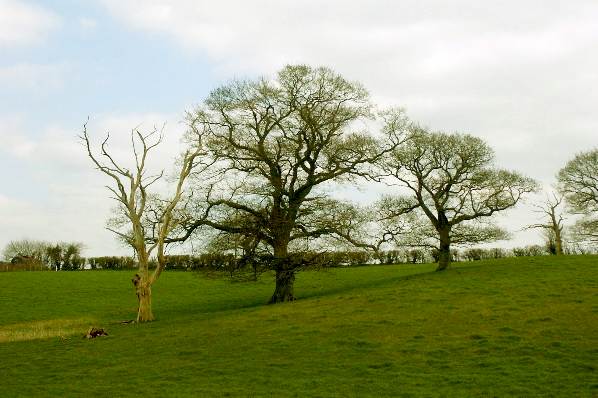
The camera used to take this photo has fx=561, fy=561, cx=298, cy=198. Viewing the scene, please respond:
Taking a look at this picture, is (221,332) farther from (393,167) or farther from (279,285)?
(393,167)

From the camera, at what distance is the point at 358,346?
22.2 meters

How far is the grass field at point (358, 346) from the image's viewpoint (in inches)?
652

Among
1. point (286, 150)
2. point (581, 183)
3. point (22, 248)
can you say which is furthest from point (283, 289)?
point (22, 248)

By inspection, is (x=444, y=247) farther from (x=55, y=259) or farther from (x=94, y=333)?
(x=55, y=259)

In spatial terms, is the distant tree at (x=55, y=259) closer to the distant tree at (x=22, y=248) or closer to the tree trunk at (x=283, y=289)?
the distant tree at (x=22, y=248)

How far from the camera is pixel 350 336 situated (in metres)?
23.9

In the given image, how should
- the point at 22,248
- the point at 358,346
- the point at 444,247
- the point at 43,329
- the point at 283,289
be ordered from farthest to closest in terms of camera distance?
the point at 22,248 < the point at 444,247 < the point at 283,289 < the point at 43,329 < the point at 358,346

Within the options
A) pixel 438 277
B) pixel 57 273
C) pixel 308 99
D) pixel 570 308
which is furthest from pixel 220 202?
pixel 57 273

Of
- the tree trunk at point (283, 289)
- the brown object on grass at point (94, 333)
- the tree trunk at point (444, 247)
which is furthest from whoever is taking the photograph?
the tree trunk at point (444, 247)

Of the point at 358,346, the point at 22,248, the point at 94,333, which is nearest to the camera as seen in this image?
the point at 358,346

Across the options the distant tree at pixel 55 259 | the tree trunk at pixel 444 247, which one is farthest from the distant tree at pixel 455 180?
the distant tree at pixel 55 259

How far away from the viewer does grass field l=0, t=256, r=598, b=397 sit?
16562 millimetres

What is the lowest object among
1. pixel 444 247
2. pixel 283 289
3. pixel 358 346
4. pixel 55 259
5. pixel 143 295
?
pixel 358 346

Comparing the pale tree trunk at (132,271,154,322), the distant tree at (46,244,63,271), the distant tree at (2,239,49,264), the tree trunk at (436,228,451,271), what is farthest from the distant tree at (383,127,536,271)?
the distant tree at (2,239,49,264)
